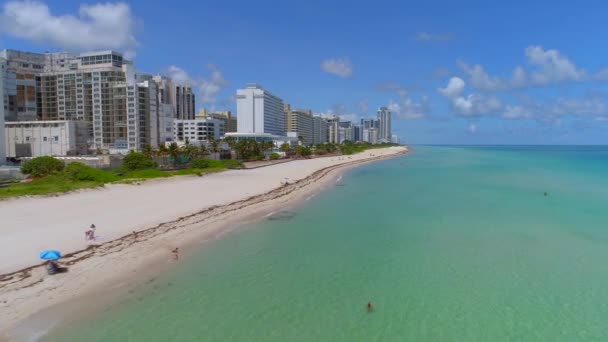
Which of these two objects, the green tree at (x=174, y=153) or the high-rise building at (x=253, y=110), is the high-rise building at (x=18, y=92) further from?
the high-rise building at (x=253, y=110)

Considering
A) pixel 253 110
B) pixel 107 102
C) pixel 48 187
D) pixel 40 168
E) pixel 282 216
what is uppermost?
pixel 253 110

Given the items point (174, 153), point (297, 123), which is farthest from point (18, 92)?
point (297, 123)

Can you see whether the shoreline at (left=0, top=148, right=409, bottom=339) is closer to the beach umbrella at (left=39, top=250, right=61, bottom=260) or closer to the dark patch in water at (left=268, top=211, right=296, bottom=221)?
the beach umbrella at (left=39, top=250, right=61, bottom=260)

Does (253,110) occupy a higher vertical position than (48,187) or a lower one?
higher

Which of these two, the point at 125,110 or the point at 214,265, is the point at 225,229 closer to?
the point at 214,265

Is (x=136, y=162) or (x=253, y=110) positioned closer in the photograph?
(x=136, y=162)

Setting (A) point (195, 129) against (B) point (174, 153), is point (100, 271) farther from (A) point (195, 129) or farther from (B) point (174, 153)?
(A) point (195, 129)

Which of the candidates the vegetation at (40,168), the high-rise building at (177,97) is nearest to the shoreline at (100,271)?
the vegetation at (40,168)

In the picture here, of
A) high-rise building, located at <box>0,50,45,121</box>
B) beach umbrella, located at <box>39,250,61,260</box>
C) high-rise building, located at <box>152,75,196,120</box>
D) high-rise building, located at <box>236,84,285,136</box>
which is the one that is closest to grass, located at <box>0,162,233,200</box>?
beach umbrella, located at <box>39,250,61,260</box>
